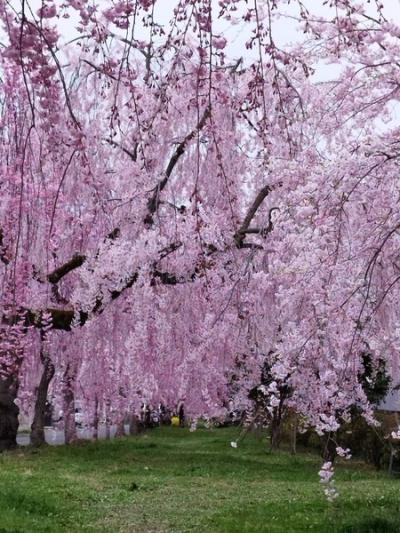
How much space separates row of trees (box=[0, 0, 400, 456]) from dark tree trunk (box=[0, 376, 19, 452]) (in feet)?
6.37

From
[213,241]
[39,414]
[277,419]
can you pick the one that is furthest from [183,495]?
[39,414]

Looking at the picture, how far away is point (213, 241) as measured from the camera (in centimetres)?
1038

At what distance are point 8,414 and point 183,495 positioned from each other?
28.6ft

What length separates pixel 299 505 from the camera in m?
8.87

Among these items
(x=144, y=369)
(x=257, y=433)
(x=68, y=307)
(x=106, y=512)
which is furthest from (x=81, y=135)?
(x=257, y=433)

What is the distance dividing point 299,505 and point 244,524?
5.85 ft

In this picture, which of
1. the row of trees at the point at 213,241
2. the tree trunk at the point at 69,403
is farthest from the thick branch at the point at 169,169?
the tree trunk at the point at 69,403

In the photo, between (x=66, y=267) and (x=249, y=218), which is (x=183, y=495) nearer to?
(x=66, y=267)

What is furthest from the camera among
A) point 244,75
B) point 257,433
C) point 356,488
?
point 257,433

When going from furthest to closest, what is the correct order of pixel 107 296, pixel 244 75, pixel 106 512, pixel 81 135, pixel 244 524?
pixel 244 75, pixel 107 296, pixel 106 512, pixel 244 524, pixel 81 135

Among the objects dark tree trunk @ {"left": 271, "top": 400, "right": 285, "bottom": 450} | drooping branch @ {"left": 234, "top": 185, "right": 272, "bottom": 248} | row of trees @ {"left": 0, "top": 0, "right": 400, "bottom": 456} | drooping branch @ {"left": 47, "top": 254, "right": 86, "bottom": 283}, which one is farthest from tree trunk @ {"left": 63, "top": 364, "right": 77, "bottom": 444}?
drooping branch @ {"left": 234, "top": 185, "right": 272, "bottom": 248}

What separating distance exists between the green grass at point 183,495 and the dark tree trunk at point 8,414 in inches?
41.5

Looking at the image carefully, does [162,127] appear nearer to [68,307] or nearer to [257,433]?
[68,307]

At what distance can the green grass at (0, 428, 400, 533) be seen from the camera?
7373 millimetres
